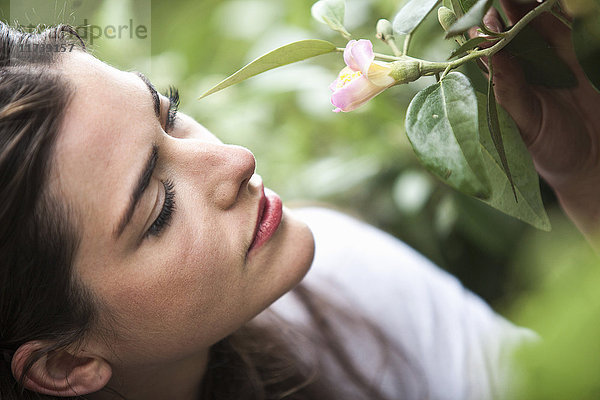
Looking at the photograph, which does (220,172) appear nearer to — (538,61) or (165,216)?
(165,216)

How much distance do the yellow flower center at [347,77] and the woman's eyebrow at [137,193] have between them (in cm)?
20

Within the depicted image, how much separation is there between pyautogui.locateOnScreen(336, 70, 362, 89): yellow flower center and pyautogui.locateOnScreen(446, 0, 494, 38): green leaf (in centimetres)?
12

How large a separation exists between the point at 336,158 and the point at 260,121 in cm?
23

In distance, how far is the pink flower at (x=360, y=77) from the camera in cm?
46

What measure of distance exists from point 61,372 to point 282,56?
16.1 inches

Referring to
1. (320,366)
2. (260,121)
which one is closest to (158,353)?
(320,366)

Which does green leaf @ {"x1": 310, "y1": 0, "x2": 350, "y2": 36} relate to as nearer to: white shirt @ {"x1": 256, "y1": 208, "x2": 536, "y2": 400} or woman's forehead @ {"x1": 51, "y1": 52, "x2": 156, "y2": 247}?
woman's forehead @ {"x1": 51, "y1": 52, "x2": 156, "y2": 247}

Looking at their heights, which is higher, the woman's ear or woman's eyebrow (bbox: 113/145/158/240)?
woman's eyebrow (bbox: 113/145/158/240)

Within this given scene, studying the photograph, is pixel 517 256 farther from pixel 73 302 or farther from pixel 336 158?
pixel 73 302

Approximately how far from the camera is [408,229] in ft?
4.00

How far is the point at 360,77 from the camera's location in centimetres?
48

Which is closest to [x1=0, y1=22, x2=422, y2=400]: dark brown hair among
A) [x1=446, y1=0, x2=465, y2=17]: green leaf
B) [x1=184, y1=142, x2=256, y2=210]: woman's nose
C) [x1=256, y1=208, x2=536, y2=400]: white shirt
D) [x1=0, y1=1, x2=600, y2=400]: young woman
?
[x1=0, y1=1, x2=600, y2=400]: young woman

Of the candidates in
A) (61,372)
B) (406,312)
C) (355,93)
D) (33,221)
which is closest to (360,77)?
(355,93)

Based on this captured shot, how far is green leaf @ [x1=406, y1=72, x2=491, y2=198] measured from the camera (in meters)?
0.40
